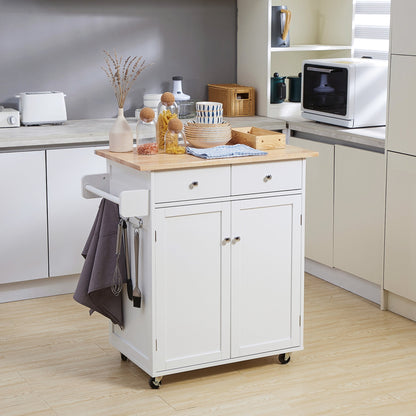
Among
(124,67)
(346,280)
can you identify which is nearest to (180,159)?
(346,280)

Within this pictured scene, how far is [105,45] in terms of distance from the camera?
4.69 metres

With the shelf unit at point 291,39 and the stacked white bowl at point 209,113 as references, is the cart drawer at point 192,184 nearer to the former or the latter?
the stacked white bowl at point 209,113

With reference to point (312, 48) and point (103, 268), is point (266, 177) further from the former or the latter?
point (312, 48)

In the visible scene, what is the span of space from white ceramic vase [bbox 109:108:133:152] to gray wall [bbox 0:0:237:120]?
1.50 meters

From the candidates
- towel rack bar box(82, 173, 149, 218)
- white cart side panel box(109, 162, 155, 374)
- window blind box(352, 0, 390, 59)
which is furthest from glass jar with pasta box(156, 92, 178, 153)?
window blind box(352, 0, 390, 59)

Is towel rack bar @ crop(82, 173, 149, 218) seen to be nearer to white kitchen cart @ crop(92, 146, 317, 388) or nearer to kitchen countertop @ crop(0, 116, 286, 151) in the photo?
white kitchen cart @ crop(92, 146, 317, 388)

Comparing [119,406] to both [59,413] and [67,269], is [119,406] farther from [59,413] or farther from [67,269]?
[67,269]

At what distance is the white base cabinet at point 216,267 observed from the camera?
3041 mm

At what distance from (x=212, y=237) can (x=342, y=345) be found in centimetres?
91

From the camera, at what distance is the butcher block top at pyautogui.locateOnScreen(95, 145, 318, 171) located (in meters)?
2.97

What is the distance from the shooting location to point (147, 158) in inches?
122

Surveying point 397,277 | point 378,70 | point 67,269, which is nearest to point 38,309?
point 67,269

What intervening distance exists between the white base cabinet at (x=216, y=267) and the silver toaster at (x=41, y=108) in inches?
49.3

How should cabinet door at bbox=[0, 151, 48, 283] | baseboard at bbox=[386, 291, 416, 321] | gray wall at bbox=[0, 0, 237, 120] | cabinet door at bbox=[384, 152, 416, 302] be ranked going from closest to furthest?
cabinet door at bbox=[384, 152, 416, 302]
baseboard at bbox=[386, 291, 416, 321]
cabinet door at bbox=[0, 151, 48, 283]
gray wall at bbox=[0, 0, 237, 120]
